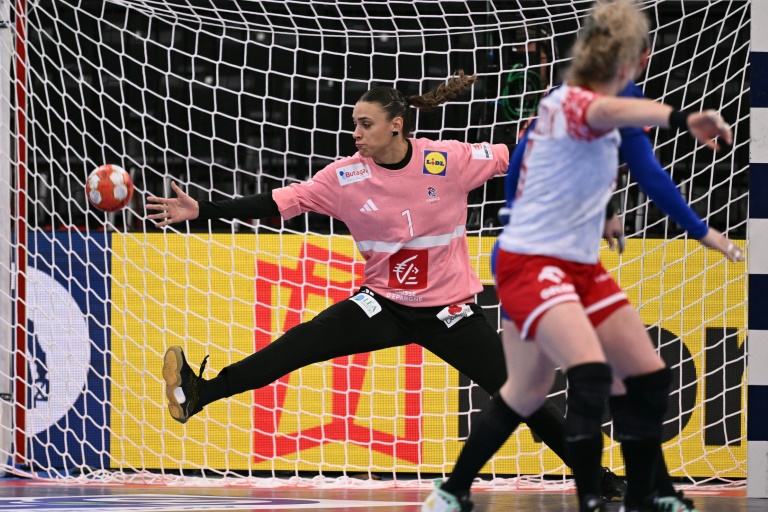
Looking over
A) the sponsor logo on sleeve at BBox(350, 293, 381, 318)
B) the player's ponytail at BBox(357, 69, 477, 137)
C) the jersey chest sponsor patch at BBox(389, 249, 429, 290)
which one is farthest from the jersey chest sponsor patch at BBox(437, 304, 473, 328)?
the player's ponytail at BBox(357, 69, 477, 137)

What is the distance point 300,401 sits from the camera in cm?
584

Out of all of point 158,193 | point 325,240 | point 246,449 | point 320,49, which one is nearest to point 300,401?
point 246,449

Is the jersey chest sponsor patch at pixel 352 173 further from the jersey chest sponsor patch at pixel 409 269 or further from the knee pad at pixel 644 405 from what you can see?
the knee pad at pixel 644 405

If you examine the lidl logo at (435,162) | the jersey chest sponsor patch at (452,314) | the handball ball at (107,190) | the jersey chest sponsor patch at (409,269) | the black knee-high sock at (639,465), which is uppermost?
the lidl logo at (435,162)

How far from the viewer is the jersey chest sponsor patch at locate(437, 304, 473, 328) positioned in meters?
4.48

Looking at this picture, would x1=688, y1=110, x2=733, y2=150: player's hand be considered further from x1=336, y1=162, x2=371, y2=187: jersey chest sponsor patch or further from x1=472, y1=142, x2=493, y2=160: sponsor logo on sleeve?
x1=336, y1=162, x2=371, y2=187: jersey chest sponsor patch

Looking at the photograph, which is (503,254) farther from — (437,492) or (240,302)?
(240,302)

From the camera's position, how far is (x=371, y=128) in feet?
15.0

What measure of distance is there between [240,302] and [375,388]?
0.84 meters

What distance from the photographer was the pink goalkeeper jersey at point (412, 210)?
457 cm

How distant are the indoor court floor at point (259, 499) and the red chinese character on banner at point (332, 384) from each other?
16.9 inches

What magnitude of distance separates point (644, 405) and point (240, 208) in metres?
2.00

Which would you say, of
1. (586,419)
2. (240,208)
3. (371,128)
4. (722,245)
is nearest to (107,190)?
(240,208)

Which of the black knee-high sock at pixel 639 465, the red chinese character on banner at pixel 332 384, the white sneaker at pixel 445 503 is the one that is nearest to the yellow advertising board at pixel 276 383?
the red chinese character on banner at pixel 332 384
